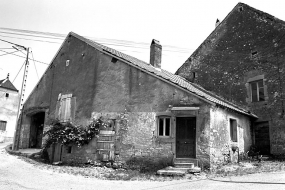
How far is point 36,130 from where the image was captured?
18172 mm

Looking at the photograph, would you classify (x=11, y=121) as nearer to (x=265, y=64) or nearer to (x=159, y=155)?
(x=159, y=155)

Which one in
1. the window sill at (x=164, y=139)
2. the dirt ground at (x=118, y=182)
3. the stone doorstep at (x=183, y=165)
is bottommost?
the dirt ground at (x=118, y=182)

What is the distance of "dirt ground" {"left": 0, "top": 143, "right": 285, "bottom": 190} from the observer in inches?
318

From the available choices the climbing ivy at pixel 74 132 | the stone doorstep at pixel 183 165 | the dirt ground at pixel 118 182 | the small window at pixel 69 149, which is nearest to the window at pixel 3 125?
the climbing ivy at pixel 74 132

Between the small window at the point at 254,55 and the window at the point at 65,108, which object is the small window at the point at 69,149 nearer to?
the window at the point at 65,108

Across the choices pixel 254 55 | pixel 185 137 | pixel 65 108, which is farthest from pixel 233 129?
pixel 65 108

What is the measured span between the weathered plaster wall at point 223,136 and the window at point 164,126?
1915 millimetres

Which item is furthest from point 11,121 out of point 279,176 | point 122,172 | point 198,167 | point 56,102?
point 279,176

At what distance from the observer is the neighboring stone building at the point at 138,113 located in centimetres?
1138

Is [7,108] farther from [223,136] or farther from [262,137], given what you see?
[262,137]

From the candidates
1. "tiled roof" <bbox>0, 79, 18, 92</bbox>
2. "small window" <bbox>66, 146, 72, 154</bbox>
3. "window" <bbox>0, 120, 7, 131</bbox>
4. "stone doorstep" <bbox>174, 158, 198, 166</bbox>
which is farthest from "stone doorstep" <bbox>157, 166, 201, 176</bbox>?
"tiled roof" <bbox>0, 79, 18, 92</bbox>

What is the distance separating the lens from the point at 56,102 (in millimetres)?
16047

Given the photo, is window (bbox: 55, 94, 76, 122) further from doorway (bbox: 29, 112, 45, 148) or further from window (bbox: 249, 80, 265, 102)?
window (bbox: 249, 80, 265, 102)

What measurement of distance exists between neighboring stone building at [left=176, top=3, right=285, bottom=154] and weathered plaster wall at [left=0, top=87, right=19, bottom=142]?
919 inches
